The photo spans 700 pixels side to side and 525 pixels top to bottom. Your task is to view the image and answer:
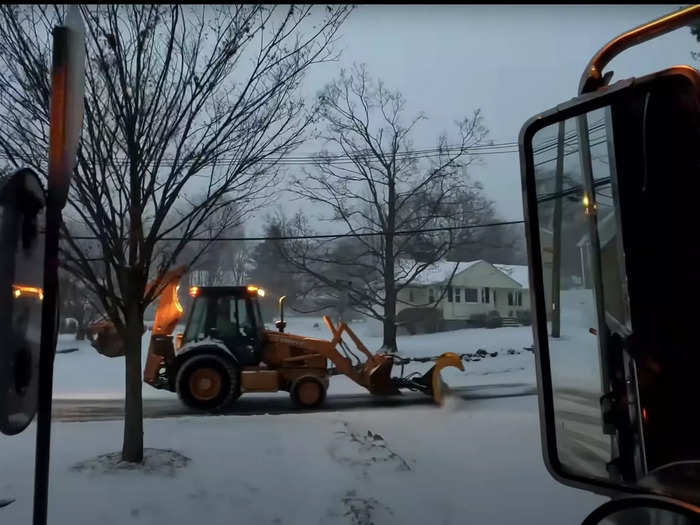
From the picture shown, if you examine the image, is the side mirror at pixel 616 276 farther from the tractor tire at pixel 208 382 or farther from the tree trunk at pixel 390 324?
the tractor tire at pixel 208 382

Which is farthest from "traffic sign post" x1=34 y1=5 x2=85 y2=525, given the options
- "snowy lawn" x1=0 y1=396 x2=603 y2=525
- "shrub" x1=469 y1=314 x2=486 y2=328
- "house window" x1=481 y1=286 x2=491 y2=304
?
"shrub" x1=469 y1=314 x2=486 y2=328

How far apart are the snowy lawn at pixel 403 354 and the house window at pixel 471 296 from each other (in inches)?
17.8

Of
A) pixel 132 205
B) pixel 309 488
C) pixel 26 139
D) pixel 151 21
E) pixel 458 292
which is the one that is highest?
pixel 151 21

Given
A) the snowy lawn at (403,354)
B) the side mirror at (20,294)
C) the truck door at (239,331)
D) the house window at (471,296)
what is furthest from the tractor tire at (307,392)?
the side mirror at (20,294)

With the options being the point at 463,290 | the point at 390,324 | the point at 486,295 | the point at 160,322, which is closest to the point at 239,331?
the point at 160,322

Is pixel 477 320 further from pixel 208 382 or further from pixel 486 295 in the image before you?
pixel 208 382

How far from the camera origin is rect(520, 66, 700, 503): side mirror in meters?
1.38

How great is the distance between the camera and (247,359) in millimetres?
7609

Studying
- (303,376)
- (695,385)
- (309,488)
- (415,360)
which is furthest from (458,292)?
(695,385)

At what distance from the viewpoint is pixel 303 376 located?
7.58m

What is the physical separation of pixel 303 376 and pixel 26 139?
4.44 metres

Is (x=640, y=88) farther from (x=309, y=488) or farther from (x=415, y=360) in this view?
(x=415, y=360)

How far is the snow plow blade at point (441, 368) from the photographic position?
7.31m

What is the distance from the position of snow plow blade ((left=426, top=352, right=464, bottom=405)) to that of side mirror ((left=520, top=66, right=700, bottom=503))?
5691mm
